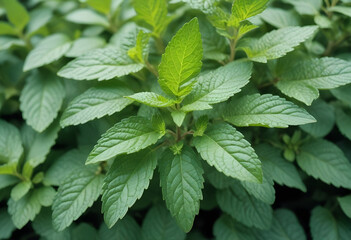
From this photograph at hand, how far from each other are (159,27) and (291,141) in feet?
2.68

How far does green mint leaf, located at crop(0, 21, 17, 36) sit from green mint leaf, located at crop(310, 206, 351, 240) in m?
1.91

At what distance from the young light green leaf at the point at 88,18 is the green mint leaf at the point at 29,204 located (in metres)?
0.94

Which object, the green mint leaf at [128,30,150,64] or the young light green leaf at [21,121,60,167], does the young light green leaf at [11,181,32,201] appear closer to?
the young light green leaf at [21,121,60,167]

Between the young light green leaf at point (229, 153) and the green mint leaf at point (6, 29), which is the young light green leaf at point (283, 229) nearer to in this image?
the young light green leaf at point (229, 153)

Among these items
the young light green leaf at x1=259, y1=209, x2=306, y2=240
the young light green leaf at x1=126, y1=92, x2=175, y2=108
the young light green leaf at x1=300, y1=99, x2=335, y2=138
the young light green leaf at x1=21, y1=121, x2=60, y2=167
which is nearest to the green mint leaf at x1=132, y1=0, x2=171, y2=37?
the young light green leaf at x1=126, y1=92, x2=175, y2=108

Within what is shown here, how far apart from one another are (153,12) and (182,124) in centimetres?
51

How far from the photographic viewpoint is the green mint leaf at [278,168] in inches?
51.1

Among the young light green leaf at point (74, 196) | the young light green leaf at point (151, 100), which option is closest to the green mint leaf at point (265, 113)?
the young light green leaf at point (151, 100)

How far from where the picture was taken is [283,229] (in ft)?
4.78

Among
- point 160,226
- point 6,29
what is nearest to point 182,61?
point 160,226

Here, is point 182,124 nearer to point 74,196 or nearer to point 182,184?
point 182,184

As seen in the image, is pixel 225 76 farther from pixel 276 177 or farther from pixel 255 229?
pixel 255 229

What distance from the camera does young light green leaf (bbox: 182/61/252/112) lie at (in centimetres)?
107

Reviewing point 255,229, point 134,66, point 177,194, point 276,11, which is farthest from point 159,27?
point 255,229
